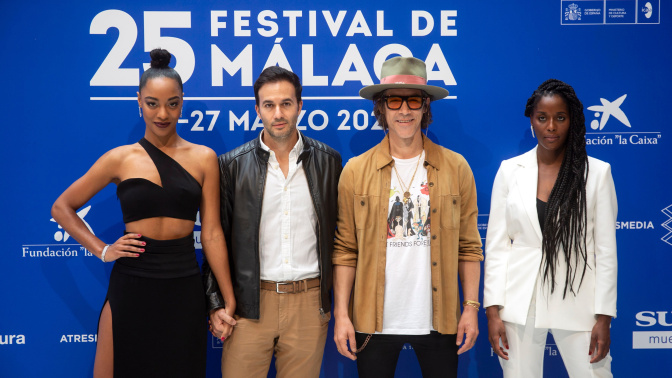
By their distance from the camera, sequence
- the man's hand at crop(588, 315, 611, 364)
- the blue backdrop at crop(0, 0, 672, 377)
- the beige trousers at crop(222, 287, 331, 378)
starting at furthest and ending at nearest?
the blue backdrop at crop(0, 0, 672, 377) → the beige trousers at crop(222, 287, 331, 378) → the man's hand at crop(588, 315, 611, 364)

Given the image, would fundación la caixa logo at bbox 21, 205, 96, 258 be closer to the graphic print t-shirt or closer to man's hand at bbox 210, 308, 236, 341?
man's hand at bbox 210, 308, 236, 341

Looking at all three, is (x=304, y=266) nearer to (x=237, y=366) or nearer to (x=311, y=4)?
(x=237, y=366)

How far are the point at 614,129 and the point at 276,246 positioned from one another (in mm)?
2463

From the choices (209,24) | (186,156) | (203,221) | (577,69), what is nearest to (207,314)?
(203,221)

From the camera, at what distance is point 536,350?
2807 millimetres

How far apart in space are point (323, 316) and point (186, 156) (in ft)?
3.76

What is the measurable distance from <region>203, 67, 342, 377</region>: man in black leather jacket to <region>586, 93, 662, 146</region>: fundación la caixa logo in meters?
1.98

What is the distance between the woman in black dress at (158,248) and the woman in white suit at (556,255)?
151 centimetres

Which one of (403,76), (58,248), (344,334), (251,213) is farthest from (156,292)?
(403,76)

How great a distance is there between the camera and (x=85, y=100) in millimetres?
3459

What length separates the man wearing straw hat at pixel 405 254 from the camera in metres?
2.73

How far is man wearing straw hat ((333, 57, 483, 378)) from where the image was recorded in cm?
273

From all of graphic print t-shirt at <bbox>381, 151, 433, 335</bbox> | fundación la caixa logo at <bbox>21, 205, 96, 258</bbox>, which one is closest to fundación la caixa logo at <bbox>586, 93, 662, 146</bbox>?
graphic print t-shirt at <bbox>381, 151, 433, 335</bbox>

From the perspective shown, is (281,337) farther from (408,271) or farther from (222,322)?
(408,271)
